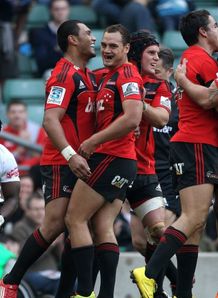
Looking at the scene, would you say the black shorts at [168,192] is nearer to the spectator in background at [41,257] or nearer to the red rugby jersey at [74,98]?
the red rugby jersey at [74,98]

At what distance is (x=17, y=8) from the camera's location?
59.2ft

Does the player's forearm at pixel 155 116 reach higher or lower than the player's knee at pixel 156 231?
higher

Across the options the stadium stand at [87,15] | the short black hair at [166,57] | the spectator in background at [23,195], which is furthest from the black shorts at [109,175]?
the stadium stand at [87,15]

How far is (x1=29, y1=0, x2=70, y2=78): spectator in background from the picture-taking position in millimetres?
16641

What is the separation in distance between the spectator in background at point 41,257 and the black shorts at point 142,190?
246cm

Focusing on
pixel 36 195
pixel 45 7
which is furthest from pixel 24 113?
pixel 45 7

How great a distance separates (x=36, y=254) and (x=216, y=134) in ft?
5.67

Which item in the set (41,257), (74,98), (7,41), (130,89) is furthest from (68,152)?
(7,41)

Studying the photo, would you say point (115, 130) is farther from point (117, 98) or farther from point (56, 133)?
point (56, 133)

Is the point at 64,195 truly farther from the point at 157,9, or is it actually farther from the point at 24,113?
the point at 157,9

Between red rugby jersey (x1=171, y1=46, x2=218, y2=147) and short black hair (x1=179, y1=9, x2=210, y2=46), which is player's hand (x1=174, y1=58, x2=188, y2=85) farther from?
short black hair (x1=179, y1=9, x2=210, y2=46)

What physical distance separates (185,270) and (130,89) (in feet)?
4.98

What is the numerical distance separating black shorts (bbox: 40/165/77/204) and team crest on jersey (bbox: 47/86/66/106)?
1.84 ft

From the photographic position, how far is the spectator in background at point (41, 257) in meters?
12.6
